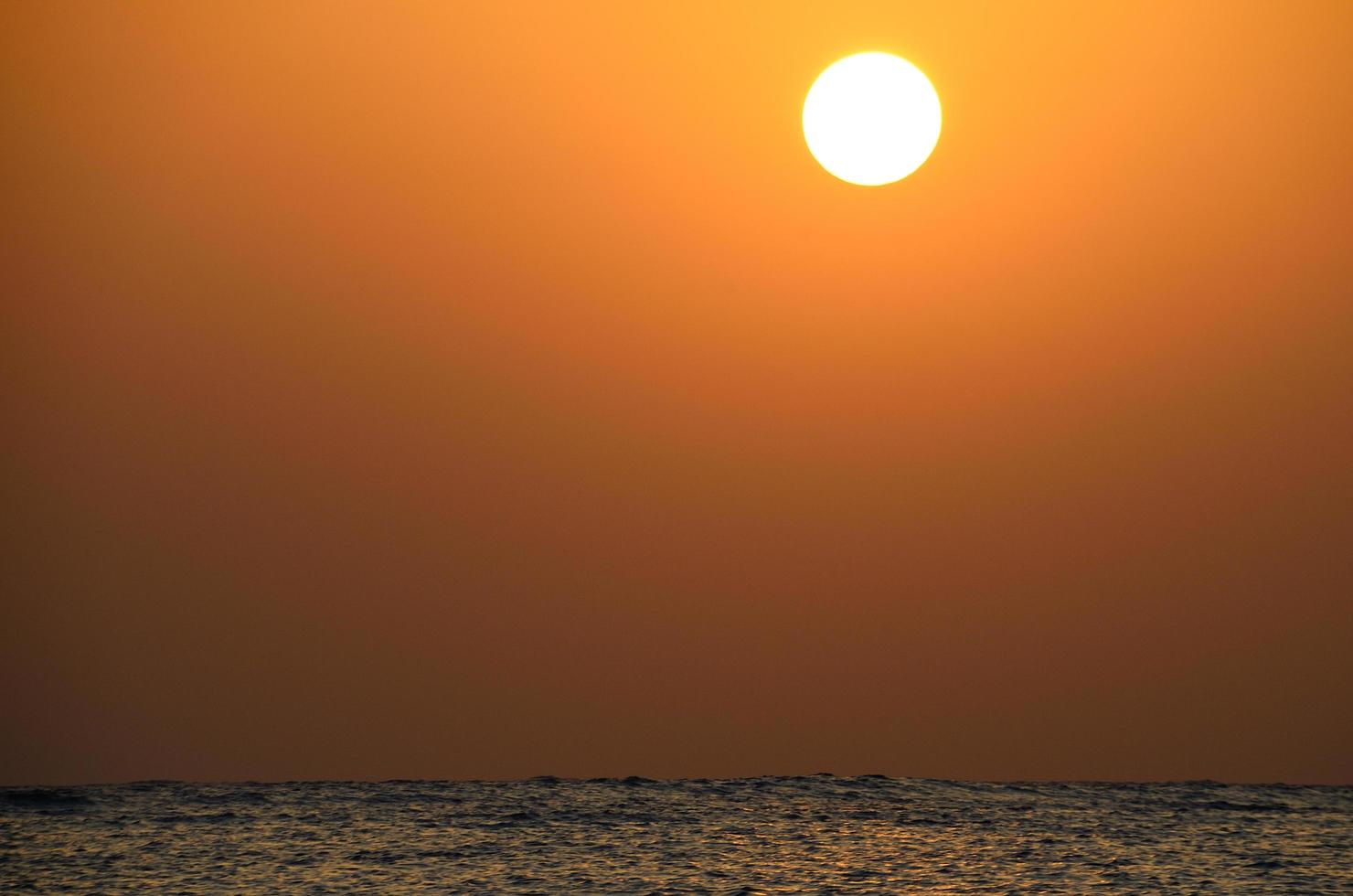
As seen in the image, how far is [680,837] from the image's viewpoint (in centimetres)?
661

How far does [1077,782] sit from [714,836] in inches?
97.8

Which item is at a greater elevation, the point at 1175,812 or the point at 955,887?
the point at 1175,812

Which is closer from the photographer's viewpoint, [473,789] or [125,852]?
[125,852]

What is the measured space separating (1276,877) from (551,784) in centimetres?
390

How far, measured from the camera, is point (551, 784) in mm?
7812

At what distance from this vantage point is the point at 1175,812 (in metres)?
7.32

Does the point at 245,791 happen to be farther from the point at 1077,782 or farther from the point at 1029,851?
the point at 1077,782

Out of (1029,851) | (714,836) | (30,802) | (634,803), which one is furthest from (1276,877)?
(30,802)

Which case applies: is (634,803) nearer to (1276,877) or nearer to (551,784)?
(551,784)

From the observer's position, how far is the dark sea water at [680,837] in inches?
220

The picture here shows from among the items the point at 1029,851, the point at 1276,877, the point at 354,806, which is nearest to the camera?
the point at 1276,877

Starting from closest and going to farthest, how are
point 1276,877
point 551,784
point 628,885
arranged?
1. point 628,885
2. point 1276,877
3. point 551,784

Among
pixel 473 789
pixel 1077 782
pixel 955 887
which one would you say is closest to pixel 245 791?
pixel 473 789

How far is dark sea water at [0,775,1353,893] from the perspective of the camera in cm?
559
